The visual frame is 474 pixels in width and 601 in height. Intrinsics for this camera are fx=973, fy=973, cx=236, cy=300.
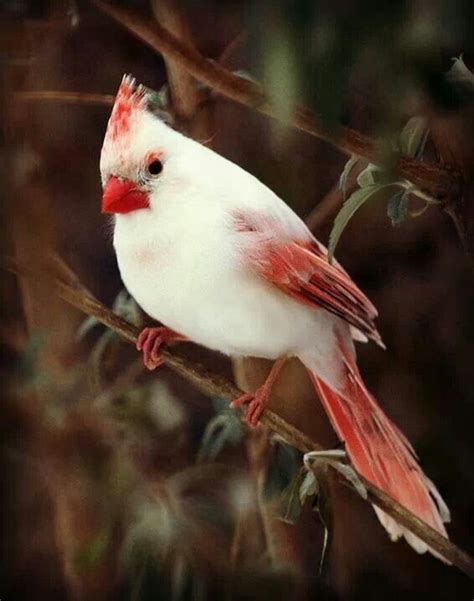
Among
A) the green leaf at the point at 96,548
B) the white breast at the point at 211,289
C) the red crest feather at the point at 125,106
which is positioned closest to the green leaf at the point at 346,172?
the white breast at the point at 211,289

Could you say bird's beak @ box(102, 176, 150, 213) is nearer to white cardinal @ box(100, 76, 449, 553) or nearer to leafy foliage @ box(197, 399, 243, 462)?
white cardinal @ box(100, 76, 449, 553)

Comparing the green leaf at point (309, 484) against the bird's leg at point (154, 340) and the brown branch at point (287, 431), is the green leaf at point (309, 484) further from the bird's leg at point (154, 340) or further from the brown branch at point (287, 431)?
the bird's leg at point (154, 340)

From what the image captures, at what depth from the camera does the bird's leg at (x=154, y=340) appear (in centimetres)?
112

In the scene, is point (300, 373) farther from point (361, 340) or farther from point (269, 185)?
point (269, 185)

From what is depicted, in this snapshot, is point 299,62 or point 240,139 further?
point 240,139

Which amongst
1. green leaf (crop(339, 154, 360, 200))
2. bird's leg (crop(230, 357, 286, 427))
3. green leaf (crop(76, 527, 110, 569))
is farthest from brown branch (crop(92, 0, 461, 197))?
green leaf (crop(76, 527, 110, 569))

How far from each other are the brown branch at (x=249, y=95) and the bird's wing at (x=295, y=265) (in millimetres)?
112

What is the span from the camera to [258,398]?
110cm

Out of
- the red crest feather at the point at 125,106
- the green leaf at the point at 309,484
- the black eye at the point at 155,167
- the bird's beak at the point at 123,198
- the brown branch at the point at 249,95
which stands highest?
the brown branch at the point at 249,95

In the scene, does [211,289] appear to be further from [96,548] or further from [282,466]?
[96,548]

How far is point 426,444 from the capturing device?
1088mm

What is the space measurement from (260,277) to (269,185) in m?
0.10

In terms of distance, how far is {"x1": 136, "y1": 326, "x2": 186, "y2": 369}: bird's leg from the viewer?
3.67ft

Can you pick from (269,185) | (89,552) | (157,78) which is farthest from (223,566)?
(157,78)
